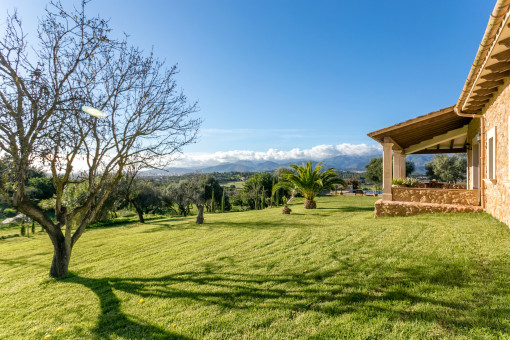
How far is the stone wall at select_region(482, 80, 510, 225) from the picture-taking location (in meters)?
5.60

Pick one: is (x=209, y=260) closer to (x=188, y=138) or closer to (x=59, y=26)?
(x=188, y=138)

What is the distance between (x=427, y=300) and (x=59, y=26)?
27.9 feet

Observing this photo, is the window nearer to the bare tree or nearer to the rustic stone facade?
the rustic stone facade

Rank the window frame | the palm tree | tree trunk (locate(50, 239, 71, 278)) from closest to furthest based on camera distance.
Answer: tree trunk (locate(50, 239, 71, 278)), the window frame, the palm tree

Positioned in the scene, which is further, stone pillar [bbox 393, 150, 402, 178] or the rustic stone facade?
stone pillar [bbox 393, 150, 402, 178]

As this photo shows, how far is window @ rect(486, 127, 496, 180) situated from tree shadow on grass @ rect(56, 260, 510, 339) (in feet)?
15.1

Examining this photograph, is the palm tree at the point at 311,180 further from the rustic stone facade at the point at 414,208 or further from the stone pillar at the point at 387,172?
the rustic stone facade at the point at 414,208

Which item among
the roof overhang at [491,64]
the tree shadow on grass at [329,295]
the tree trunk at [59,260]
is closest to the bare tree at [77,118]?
the tree trunk at [59,260]

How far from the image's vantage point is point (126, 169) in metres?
8.08

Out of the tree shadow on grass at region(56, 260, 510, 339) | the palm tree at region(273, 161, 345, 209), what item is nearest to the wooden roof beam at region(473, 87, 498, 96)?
the tree shadow on grass at region(56, 260, 510, 339)

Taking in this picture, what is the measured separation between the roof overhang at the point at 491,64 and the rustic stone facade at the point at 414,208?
318 cm

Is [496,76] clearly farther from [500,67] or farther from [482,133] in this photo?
[482,133]

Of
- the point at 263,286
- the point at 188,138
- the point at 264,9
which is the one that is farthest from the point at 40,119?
the point at 264,9

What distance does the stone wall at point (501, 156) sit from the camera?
560 centimetres
